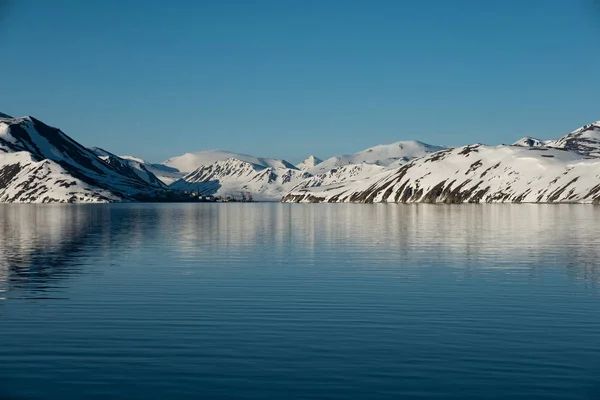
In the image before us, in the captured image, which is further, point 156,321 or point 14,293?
point 14,293

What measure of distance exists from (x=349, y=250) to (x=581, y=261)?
73.7ft

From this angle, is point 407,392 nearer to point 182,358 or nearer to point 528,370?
point 528,370

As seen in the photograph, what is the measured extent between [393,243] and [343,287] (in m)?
38.7

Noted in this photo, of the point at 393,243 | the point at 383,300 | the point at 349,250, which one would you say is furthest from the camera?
the point at 393,243

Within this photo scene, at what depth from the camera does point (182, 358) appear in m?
27.5

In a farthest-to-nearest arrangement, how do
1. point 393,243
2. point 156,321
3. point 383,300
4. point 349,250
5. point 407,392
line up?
1. point 393,243
2. point 349,250
3. point 383,300
4. point 156,321
5. point 407,392

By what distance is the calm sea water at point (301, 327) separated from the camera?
24266mm

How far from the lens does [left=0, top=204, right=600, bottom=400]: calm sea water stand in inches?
955

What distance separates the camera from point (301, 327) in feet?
110

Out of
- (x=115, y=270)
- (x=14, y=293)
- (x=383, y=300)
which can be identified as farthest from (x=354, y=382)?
(x=115, y=270)

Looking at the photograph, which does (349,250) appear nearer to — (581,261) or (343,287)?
(581,261)

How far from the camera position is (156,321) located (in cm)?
3500

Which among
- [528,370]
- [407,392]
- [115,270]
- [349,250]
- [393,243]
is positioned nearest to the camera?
[407,392]

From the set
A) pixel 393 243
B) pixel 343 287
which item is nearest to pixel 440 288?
pixel 343 287
